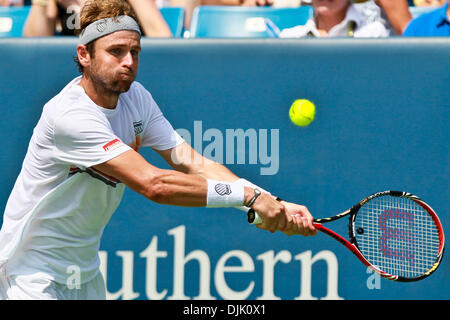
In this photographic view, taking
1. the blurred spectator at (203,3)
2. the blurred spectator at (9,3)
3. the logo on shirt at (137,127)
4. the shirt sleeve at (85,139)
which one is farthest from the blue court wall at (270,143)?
the blurred spectator at (9,3)

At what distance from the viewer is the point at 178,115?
4496mm

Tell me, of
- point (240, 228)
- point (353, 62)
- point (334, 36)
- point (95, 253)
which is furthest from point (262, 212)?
point (334, 36)

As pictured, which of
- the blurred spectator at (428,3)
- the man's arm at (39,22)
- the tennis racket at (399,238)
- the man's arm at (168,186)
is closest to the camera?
the man's arm at (168,186)

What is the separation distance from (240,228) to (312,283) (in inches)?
18.9

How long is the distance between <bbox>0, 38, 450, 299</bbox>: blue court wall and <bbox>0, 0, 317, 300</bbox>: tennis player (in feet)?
2.87

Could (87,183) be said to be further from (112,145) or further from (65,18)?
(65,18)

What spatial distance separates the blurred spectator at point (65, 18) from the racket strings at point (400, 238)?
1680 millimetres

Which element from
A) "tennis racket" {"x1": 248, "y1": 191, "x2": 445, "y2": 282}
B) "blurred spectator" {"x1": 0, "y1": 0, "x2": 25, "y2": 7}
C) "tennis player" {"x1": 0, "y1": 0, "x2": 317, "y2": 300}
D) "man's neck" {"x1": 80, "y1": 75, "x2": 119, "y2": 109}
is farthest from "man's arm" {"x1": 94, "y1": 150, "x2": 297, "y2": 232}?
"blurred spectator" {"x1": 0, "y1": 0, "x2": 25, "y2": 7}

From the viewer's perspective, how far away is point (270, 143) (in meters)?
4.45

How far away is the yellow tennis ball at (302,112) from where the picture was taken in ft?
14.5

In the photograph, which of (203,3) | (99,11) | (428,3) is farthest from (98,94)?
(428,3)

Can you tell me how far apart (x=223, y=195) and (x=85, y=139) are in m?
0.59

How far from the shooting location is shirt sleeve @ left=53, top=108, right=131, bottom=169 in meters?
3.26

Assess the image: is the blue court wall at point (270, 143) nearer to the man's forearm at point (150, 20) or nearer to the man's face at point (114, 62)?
the man's forearm at point (150, 20)
